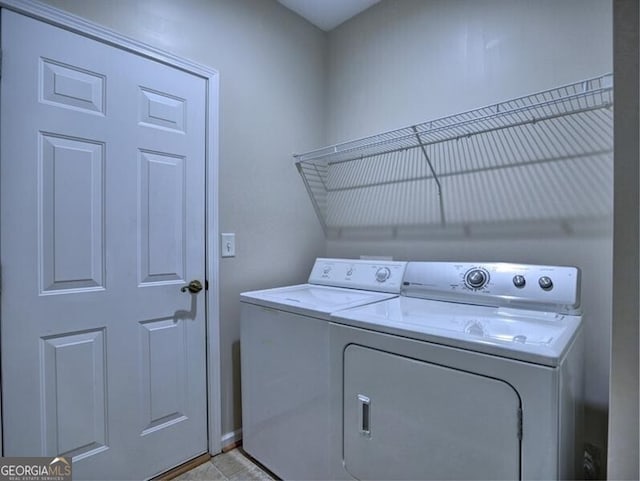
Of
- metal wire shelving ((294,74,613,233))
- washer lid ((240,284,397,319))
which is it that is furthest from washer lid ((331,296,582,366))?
metal wire shelving ((294,74,613,233))

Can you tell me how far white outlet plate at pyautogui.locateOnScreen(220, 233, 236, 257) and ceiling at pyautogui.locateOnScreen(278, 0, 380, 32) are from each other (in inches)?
61.6

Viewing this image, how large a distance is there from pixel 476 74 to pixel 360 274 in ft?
4.05

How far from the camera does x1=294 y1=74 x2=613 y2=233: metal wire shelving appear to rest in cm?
139

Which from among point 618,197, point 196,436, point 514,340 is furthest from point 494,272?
point 196,436

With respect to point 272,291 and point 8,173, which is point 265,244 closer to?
point 272,291

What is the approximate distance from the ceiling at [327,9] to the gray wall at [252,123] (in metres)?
0.06

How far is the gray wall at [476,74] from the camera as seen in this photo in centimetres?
137

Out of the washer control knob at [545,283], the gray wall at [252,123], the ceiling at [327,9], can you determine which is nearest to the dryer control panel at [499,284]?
the washer control knob at [545,283]

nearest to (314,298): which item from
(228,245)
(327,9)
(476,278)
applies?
(228,245)

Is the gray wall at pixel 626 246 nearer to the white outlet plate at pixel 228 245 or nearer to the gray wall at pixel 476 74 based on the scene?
the gray wall at pixel 476 74

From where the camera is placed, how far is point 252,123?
2.00 meters

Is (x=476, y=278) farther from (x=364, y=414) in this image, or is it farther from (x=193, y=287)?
(x=193, y=287)

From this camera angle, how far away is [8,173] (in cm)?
123

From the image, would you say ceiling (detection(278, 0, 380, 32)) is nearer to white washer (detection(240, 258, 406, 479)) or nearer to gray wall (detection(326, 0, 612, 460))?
gray wall (detection(326, 0, 612, 460))
